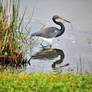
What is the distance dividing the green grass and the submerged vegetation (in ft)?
4.18

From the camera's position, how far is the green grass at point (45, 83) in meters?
5.29

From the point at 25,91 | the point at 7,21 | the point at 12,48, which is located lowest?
the point at 25,91

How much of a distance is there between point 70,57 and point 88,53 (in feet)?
1.91

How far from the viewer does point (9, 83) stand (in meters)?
5.55

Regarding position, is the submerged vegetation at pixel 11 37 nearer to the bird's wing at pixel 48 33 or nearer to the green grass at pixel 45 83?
the green grass at pixel 45 83

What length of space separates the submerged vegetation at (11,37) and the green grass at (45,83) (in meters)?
1.27

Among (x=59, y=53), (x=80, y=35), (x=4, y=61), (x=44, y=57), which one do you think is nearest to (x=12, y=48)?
(x=4, y=61)

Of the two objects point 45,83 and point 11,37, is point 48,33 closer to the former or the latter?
point 11,37

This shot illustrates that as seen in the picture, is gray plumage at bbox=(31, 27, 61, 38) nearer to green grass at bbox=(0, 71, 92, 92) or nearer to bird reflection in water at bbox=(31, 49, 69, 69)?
bird reflection in water at bbox=(31, 49, 69, 69)

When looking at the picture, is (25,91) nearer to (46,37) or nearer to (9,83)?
(9,83)

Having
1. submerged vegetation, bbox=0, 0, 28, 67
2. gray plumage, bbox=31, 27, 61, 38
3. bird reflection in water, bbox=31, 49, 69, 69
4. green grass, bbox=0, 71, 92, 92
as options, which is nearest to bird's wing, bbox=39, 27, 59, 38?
gray plumage, bbox=31, 27, 61, 38

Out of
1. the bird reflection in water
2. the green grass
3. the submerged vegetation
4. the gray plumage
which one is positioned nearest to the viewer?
the green grass

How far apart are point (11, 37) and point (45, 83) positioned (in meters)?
2.10

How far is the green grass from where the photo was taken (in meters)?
5.29
